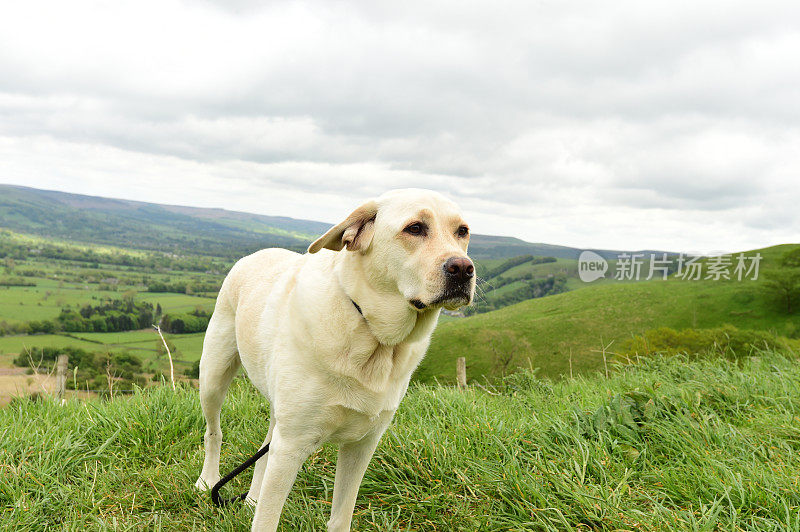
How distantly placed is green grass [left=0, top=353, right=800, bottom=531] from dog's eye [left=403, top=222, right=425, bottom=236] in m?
2.26

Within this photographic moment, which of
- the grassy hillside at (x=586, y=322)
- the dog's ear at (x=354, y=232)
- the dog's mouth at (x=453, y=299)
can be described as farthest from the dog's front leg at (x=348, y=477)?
the grassy hillside at (x=586, y=322)

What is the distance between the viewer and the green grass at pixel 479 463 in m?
Result: 3.52

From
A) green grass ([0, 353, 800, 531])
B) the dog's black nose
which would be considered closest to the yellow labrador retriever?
the dog's black nose

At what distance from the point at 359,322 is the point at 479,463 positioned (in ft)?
6.99

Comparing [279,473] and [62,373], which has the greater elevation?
[279,473]

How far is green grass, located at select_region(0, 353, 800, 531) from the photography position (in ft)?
11.5

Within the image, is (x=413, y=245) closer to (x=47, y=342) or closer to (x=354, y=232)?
(x=354, y=232)

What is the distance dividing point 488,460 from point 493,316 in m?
A: 85.2

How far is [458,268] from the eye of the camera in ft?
8.01

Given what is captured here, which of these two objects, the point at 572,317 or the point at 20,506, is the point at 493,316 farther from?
the point at 20,506

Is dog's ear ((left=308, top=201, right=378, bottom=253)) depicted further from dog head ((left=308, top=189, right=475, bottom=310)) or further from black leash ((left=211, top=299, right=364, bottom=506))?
black leash ((left=211, top=299, right=364, bottom=506))

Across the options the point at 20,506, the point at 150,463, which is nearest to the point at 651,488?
the point at 150,463

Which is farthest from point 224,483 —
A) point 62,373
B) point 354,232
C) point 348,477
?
point 62,373

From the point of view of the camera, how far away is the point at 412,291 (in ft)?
8.49
